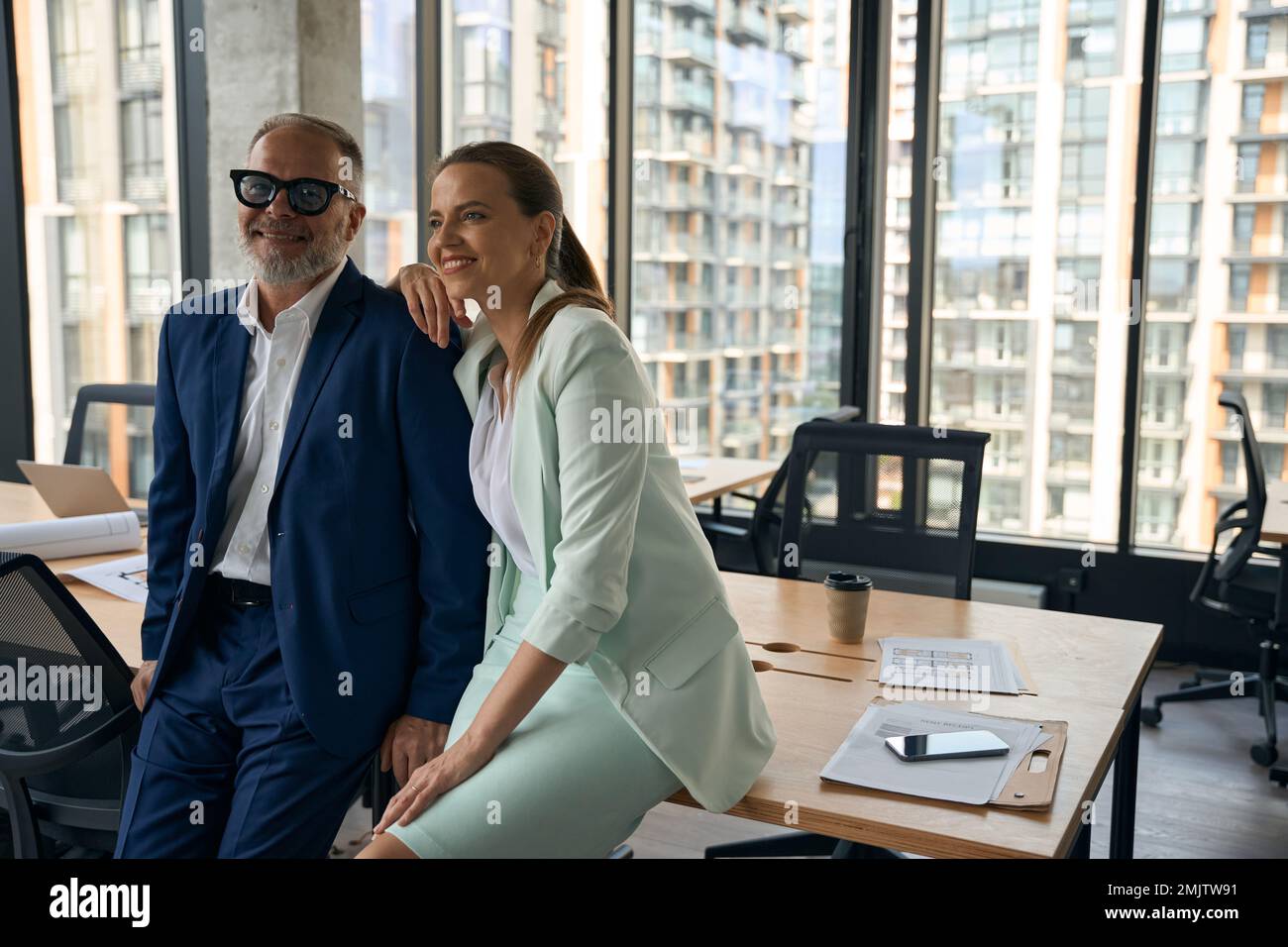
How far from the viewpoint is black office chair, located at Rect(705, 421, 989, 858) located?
2561 mm

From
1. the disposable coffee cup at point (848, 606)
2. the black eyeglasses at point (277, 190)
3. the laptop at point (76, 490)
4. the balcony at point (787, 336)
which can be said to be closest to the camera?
the black eyeglasses at point (277, 190)

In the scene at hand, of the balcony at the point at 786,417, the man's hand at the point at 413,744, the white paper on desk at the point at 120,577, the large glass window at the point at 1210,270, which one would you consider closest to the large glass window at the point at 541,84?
the balcony at the point at 786,417

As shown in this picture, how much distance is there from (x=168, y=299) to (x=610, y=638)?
4.01 m

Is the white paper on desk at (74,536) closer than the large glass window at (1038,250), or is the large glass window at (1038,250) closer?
the white paper on desk at (74,536)

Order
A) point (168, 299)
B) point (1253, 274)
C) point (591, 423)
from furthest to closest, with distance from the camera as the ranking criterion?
point (168, 299), point (1253, 274), point (591, 423)

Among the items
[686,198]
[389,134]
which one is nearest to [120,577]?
[389,134]

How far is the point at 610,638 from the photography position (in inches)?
62.0

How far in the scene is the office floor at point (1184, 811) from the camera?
121 inches

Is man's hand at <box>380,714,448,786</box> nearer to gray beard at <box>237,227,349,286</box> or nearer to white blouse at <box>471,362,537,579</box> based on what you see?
white blouse at <box>471,362,537,579</box>

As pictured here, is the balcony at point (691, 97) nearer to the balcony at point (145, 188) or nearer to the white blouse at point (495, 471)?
the balcony at point (145, 188)

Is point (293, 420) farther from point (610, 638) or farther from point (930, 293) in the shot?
point (930, 293)

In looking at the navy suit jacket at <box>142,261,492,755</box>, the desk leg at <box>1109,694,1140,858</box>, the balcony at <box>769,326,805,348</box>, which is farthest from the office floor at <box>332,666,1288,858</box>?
the balcony at <box>769,326,805,348</box>

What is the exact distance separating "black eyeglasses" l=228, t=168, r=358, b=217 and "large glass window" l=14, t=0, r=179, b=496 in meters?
3.19
